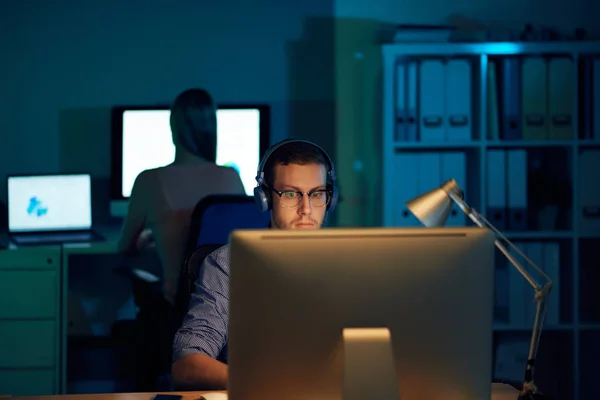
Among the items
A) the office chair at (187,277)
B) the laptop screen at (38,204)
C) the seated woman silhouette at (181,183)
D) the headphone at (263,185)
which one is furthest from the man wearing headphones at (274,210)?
the laptop screen at (38,204)

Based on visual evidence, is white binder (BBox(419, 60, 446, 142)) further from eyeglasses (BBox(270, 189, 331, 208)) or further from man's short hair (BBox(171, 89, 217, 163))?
eyeglasses (BBox(270, 189, 331, 208))

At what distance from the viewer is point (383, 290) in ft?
4.03

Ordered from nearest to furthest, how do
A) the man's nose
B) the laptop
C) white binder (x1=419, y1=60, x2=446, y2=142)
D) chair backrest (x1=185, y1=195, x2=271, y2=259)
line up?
the man's nose < chair backrest (x1=185, y1=195, x2=271, y2=259) < white binder (x1=419, y1=60, x2=446, y2=142) < the laptop

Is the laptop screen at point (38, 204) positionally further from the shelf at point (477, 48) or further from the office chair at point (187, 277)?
the shelf at point (477, 48)

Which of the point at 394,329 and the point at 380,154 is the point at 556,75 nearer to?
the point at 380,154

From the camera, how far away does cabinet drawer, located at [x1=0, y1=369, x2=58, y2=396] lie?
3.46 meters

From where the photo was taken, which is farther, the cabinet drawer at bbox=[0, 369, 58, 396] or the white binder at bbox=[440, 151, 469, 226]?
the white binder at bbox=[440, 151, 469, 226]

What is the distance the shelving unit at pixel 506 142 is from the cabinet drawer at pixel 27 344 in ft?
5.09

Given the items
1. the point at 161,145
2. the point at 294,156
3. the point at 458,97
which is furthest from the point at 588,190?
the point at 294,156

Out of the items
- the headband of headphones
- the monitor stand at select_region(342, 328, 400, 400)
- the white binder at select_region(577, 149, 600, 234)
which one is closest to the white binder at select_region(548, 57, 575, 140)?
the white binder at select_region(577, 149, 600, 234)

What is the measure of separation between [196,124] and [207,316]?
1.47 m

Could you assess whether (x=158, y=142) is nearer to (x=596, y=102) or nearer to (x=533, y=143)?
(x=533, y=143)

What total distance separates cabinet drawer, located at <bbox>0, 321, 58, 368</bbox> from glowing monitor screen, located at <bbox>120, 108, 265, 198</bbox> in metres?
0.80

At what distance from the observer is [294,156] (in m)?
2.02
